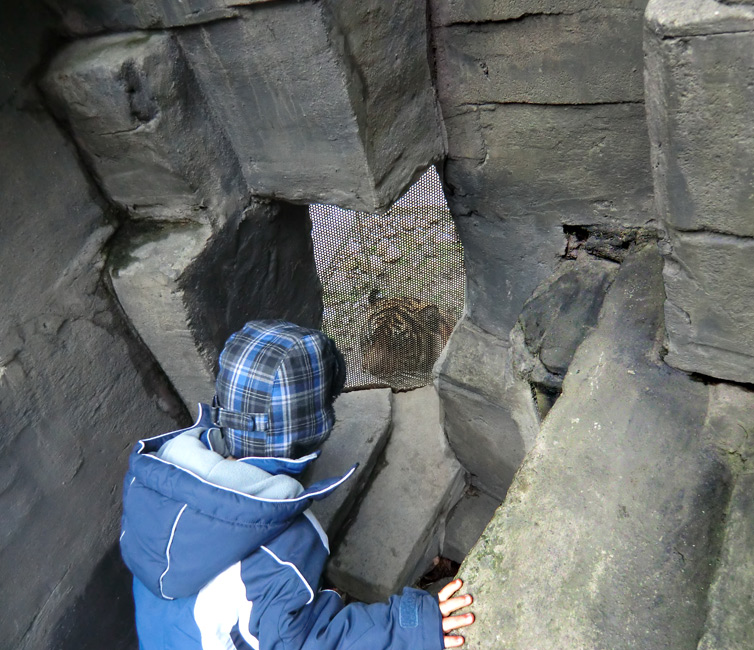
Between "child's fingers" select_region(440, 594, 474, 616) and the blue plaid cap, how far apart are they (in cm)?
48

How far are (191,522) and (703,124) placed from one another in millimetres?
1152

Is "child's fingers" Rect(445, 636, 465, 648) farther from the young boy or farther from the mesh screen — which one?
the mesh screen

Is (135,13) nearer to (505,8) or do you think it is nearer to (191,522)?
(505,8)

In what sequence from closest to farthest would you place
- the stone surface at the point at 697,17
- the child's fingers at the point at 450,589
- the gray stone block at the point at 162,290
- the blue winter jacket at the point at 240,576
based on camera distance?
the stone surface at the point at 697,17 < the child's fingers at the point at 450,589 < the blue winter jacket at the point at 240,576 < the gray stone block at the point at 162,290

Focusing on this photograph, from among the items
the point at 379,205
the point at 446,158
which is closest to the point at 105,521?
the point at 379,205

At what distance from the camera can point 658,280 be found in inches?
56.7

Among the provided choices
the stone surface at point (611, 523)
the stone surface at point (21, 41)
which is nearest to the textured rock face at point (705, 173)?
the stone surface at point (611, 523)

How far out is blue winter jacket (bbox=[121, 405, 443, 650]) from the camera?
4.01 ft

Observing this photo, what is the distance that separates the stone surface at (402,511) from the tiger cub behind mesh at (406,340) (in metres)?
0.69

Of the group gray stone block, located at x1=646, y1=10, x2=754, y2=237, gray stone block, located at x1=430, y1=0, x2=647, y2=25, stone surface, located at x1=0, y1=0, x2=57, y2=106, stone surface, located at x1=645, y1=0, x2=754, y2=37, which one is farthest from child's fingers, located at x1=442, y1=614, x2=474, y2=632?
stone surface, located at x1=0, y1=0, x2=57, y2=106

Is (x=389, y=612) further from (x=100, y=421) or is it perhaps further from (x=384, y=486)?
(x=384, y=486)

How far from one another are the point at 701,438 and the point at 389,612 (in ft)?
2.26

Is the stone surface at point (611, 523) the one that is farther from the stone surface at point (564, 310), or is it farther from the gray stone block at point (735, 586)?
the stone surface at point (564, 310)

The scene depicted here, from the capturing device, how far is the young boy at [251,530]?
1.23m
